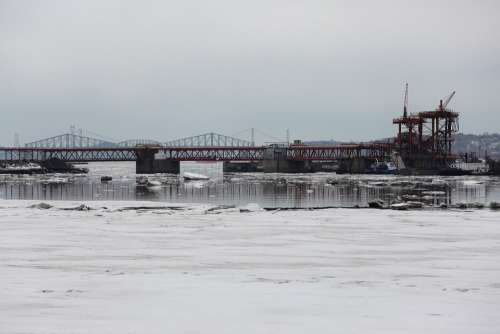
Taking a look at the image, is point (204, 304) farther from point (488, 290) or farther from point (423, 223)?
point (423, 223)

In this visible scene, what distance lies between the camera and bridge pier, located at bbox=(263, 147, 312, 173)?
516ft

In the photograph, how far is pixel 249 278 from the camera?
35.5 feet

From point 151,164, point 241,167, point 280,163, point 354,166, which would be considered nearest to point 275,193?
point 354,166

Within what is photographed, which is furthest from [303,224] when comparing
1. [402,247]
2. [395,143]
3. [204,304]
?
[395,143]

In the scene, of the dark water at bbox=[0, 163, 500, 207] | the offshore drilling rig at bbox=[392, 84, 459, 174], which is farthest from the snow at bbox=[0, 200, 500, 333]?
the offshore drilling rig at bbox=[392, 84, 459, 174]

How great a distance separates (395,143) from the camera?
154750 millimetres

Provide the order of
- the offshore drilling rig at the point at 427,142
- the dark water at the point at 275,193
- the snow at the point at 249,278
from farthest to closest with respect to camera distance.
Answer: the offshore drilling rig at the point at 427,142 < the dark water at the point at 275,193 < the snow at the point at 249,278

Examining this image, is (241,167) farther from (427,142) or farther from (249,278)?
(249,278)

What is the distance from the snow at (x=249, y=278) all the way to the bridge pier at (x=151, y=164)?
141275 millimetres

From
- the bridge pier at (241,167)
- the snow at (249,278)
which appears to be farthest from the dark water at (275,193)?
the bridge pier at (241,167)

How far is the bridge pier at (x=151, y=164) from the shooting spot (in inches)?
6344

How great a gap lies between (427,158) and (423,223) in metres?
121

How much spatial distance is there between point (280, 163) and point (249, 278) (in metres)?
148

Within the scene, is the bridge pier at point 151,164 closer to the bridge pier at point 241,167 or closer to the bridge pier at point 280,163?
the bridge pier at point 241,167
